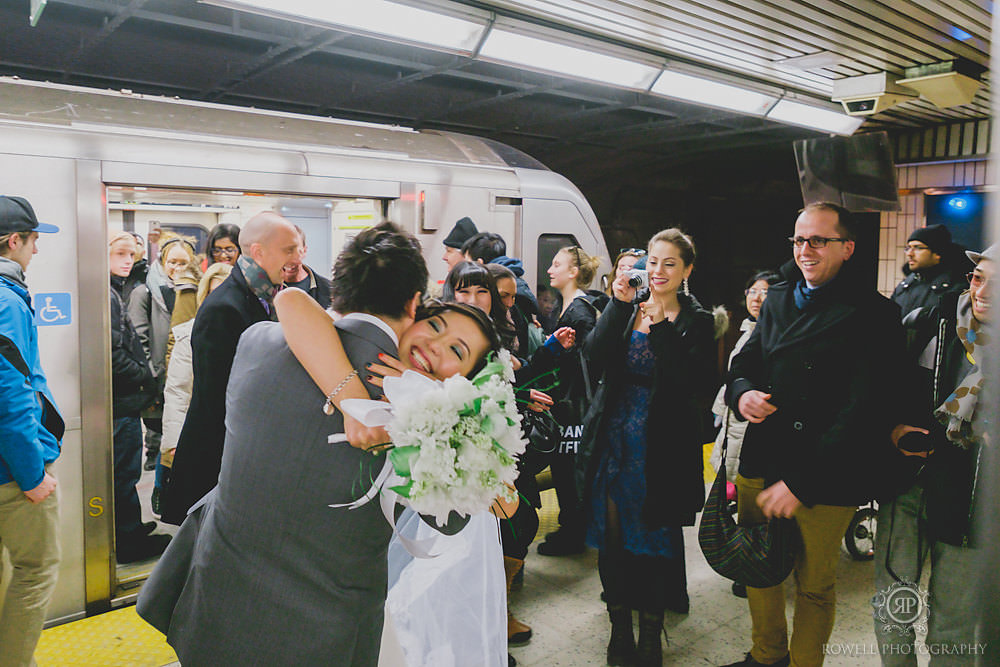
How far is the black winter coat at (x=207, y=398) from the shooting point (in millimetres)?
2848

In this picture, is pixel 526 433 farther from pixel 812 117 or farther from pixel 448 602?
pixel 812 117

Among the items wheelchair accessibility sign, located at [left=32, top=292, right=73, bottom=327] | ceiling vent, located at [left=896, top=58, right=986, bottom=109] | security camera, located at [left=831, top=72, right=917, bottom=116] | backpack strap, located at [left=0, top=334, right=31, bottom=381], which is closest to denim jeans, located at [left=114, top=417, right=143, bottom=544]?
wheelchair accessibility sign, located at [left=32, top=292, right=73, bottom=327]

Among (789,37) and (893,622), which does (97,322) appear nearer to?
(893,622)

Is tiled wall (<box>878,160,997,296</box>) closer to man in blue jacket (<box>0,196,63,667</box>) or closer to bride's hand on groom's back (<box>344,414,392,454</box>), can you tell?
bride's hand on groom's back (<box>344,414,392,454</box>)

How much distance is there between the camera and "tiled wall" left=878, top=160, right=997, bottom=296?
9.08 metres

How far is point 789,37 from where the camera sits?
15.6 feet

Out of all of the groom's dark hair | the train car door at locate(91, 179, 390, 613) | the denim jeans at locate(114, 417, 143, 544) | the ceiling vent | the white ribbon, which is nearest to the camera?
the white ribbon

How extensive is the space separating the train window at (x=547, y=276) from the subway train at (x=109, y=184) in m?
0.36

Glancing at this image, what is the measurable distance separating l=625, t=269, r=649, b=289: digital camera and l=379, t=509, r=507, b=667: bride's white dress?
148cm

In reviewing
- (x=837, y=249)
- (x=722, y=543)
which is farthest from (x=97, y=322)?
(x=837, y=249)

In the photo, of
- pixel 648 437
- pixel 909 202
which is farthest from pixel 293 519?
pixel 909 202

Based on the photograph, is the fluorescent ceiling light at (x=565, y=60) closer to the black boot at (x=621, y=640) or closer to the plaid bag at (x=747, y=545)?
the plaid bag at (x=747, y=545)

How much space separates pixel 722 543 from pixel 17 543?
9.26 ft

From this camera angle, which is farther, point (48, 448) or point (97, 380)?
point (97, 380)
